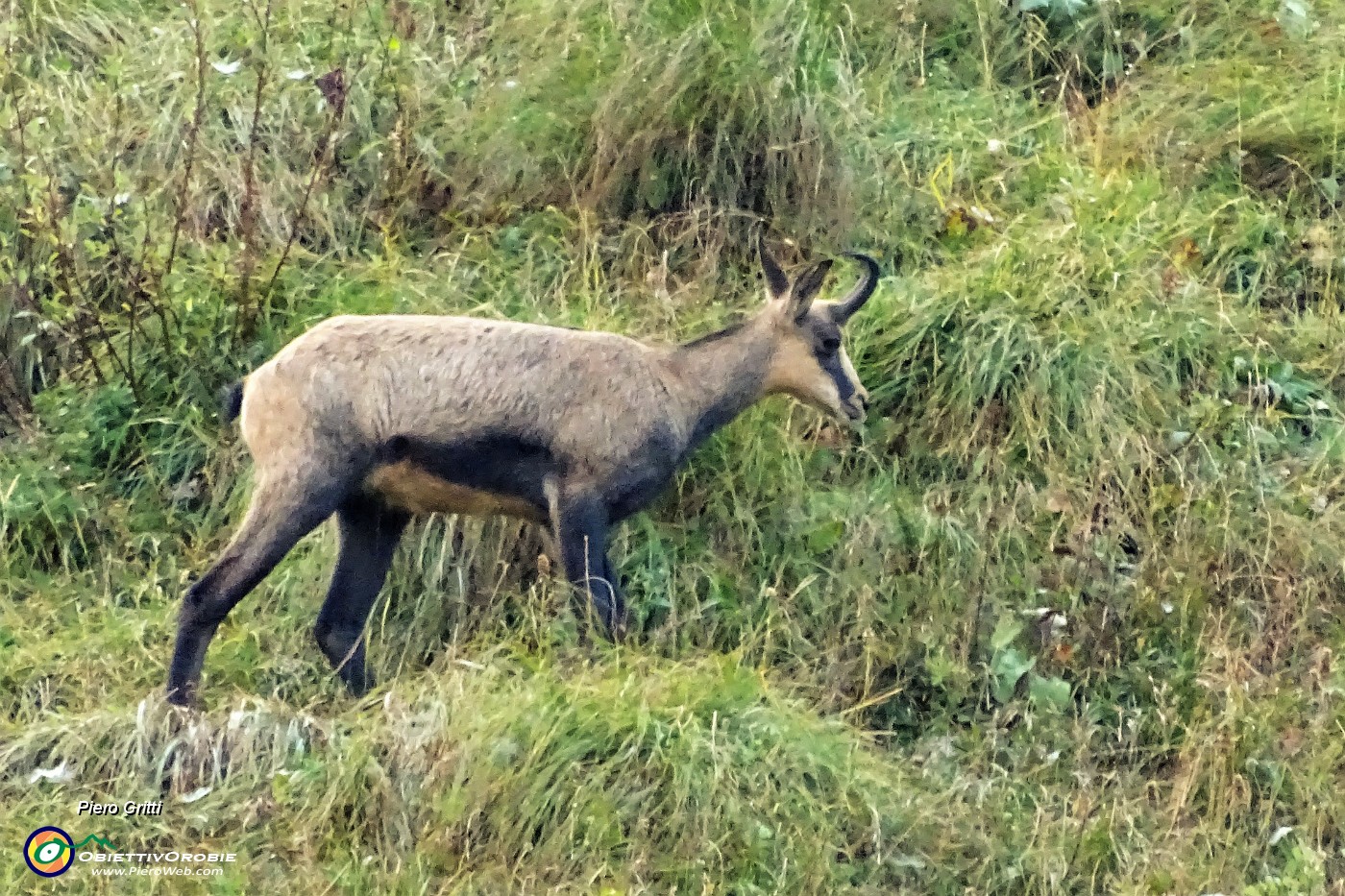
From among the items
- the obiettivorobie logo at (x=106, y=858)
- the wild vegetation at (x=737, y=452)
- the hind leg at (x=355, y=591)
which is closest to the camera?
the obiettivorobie logo at (x=106, y=858)

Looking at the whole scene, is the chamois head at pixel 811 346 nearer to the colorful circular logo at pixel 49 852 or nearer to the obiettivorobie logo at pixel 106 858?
the obiettivorobie logo at pixel 106 858

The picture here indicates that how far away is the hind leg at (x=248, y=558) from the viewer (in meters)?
5.52

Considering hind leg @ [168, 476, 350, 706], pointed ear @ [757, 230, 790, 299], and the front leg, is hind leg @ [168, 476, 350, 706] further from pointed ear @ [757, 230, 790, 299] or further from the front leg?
pointed ear @ [757, 230, 790, 299]

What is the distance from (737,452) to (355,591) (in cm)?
158

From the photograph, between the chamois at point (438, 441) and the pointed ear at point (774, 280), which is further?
the pointed ear at point (774, 280)

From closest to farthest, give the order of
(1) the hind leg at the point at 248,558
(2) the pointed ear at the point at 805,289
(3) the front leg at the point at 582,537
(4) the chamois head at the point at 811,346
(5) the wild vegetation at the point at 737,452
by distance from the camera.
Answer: (5) the wild vegetation at the point at 737,452 → (1) the hind leg at the point at 248,558 → (3) the front leg at the point at 582,537 → (2) the pointed ear at the point at 805,289 → (4) the chamois head at the point at 811,346

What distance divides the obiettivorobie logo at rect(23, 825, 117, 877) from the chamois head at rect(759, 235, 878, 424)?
8.84ft

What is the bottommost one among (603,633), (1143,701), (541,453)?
(1143,701)

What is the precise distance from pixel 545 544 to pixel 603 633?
0.63 metres

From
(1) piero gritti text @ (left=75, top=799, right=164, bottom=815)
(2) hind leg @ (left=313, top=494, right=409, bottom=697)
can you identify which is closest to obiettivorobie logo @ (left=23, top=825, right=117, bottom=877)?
(1) piero gritti text @ (left=75, top=799, right=164, bottom=815)

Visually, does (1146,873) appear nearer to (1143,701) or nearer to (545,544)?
(1143,701)

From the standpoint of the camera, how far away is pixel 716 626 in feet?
20.7

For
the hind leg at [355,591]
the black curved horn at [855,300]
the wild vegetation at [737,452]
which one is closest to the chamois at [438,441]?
the hind leg at [355,591]

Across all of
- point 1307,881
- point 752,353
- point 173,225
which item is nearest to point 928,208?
point 752,353
